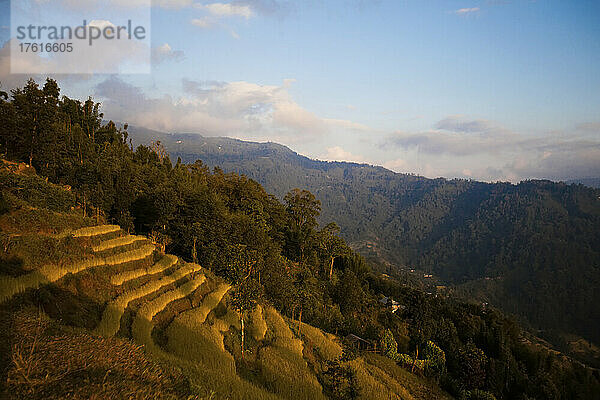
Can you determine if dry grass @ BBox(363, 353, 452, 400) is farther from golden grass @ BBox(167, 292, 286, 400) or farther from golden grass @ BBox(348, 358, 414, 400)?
golden grass @ BBox(167, 292, 286, 400)

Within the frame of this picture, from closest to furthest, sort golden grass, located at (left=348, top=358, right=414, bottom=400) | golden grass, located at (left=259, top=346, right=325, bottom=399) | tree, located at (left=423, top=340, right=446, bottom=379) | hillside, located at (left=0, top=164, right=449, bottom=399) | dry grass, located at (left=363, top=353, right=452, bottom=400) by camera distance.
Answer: hillside, located at (left=0, top=164, right=449, bottom=399) → golden grass, located at (left=259, top=346, right=325, bottom=399) → golden grass, located at (left=348, top=358, right=414, bottom=400) → dry grass, located at (left=363, top=353, right=452, bottom=400) → tree, located at (left=423, top=340, right=446, bottom=379)

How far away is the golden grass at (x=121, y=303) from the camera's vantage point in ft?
42.8

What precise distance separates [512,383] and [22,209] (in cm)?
6648

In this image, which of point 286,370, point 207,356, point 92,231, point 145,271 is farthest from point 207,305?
point 92,231

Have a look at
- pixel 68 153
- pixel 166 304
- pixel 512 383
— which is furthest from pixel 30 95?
pixel 512 383

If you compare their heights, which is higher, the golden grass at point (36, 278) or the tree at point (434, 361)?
the golden grass at point (36, 278)

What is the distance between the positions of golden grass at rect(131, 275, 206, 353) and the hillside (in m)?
0.06

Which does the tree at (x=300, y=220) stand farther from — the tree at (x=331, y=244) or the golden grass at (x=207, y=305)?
the golden grass at (x=207, y=305)

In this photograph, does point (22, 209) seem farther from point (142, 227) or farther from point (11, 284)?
point (142, 227)

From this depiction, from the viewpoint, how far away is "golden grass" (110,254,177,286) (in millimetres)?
17755

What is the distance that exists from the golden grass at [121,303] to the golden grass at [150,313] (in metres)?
0.74

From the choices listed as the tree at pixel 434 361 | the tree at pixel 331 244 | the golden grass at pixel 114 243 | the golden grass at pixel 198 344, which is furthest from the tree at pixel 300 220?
the golden grass at pixel 198 344

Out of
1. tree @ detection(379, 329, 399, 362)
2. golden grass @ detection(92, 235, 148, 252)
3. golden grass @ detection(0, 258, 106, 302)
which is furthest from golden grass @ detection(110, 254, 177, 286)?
tree @ detection(379, 329, 399, 362)

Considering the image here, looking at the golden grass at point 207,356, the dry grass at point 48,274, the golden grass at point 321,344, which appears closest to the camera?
the golden grass at point 207,356
